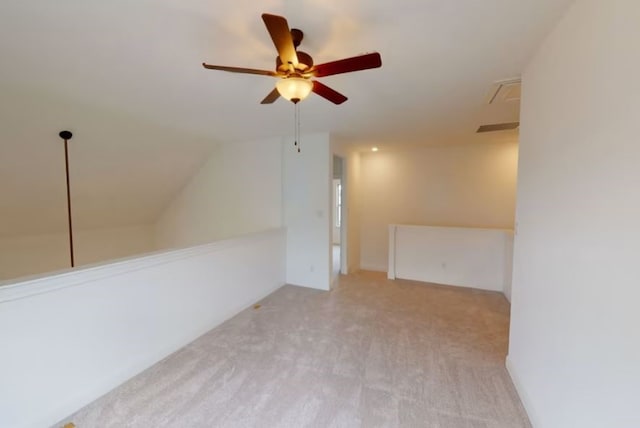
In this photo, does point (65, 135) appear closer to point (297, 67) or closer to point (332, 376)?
point (297, 67)

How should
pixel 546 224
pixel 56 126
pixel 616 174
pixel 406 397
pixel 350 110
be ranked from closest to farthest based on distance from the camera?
pixel 616 174, pixel 546 224, pixel 406 397, pixel 56 126, pixel 350 110

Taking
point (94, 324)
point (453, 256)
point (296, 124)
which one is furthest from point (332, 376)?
point (453, 256)

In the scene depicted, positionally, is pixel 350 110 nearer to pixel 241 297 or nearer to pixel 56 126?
pixel 241 297

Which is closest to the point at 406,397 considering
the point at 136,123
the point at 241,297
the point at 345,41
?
the point at 241,297

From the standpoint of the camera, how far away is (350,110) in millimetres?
2844

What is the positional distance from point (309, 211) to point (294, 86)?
8.54 ft

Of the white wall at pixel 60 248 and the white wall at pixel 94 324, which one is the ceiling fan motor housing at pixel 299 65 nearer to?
the white wall at pixel 94 324

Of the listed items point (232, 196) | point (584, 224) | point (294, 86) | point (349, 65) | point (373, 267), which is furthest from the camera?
point (373, 267)

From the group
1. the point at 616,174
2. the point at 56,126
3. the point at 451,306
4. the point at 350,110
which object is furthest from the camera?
the point at 451,306

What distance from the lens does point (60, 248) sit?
407cm

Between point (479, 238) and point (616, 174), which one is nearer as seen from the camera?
point (616, 174)

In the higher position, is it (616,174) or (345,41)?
(345,41)

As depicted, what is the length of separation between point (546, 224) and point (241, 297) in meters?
3.10

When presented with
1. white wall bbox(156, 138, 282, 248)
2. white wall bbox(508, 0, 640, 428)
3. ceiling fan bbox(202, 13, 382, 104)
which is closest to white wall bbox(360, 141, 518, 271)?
white wall bbox(156, 138, 282, 248)
